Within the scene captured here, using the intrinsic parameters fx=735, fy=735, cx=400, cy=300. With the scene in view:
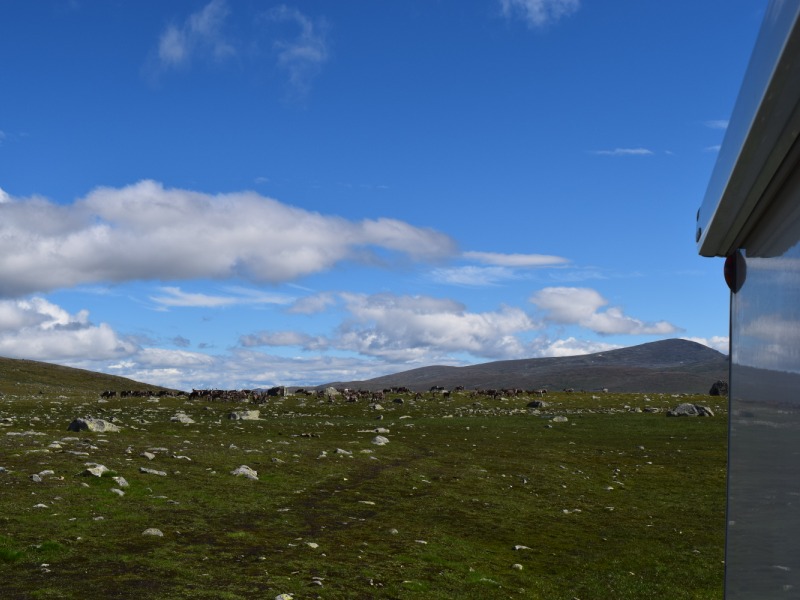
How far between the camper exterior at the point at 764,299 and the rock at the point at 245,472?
19049 mm

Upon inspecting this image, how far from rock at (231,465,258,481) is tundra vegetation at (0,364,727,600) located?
57mm

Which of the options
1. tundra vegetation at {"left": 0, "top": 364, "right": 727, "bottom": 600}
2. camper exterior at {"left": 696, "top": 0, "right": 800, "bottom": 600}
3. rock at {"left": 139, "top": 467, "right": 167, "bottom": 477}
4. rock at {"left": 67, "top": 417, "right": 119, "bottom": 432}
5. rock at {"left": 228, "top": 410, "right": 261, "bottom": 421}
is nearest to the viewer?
camper exterior at {"left": 696, "top": 0, "right": 800, "bottom": 600}

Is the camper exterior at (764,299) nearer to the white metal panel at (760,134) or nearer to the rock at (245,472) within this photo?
the white metal panel at (760,134)

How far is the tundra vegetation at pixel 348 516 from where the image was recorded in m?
13.5

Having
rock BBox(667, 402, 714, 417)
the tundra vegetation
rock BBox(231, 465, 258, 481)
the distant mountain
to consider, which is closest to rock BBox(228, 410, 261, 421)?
the tundra vegetation

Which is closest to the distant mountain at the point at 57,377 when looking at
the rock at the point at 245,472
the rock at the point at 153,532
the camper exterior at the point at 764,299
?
the rock at the point at 245,472

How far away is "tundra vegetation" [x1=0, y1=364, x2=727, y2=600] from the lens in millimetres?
13547

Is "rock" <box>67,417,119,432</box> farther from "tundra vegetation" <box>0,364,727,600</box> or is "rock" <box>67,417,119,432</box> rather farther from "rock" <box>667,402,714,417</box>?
"rock" <box>667,402,714,417</box>

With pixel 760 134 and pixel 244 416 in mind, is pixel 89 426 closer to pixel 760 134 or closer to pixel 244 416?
pixel 244 416

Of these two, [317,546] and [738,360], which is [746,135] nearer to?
[738,360]

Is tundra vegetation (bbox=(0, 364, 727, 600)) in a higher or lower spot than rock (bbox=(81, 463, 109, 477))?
lower

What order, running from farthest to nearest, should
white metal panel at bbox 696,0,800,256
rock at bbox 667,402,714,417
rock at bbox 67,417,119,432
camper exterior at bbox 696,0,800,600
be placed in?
rock at bbox 667,402,714,417, rock at bbox 67,417,119,432, camper exterior at bbox 696,0,800,600, white metal panel at bbox 696,0,800,256

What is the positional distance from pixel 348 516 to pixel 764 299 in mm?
16642

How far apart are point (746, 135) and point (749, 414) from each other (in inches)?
75.2
